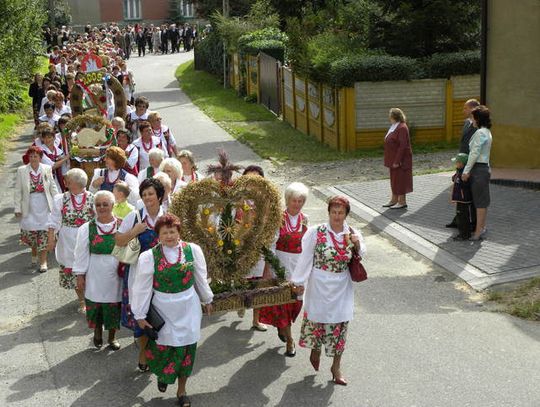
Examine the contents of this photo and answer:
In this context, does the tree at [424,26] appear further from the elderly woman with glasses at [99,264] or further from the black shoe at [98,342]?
the black shoe at [98,342]

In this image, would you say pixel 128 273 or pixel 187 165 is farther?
pixel 187 165

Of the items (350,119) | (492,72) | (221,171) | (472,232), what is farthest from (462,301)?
(350,119)

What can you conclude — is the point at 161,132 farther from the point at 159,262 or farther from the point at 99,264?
the point at 159,262

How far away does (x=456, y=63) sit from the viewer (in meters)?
19.1

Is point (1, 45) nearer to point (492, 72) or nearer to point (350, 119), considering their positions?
point (350, 119)

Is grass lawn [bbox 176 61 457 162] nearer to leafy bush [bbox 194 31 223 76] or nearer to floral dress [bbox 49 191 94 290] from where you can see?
leafy bush [bbox 194 31 223 76]

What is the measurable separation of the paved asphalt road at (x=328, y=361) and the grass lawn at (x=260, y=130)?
8151mm

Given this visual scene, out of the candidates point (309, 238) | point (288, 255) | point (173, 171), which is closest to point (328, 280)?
point (309, 238)

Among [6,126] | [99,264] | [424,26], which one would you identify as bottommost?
[6,126]

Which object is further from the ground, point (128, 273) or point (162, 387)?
point (128, 273)

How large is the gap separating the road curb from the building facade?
56.7 m

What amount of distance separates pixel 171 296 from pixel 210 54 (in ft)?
102

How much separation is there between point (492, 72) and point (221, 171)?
9652 mm

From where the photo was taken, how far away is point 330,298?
7402 millimetres
